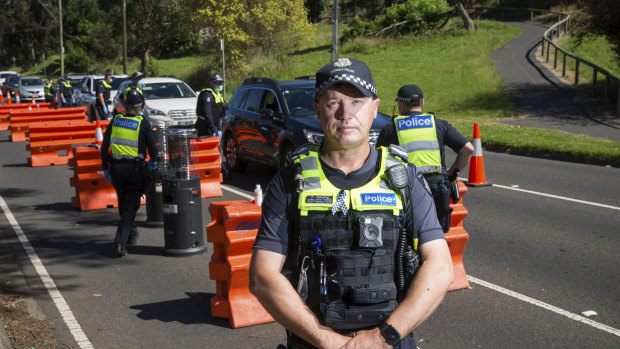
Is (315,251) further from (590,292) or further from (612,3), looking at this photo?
(612,3)

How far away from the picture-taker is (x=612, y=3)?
22953mm

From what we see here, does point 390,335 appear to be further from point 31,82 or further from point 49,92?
point 31,82

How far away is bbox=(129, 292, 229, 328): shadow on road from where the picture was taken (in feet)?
20.3

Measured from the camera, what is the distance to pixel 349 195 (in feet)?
9.14

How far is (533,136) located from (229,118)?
26.0ft

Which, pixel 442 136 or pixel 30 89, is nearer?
pixel 442 136

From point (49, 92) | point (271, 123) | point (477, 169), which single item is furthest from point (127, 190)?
point (49, 92)

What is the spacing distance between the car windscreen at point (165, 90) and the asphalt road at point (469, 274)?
9451 mm

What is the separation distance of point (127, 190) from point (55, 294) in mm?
1897

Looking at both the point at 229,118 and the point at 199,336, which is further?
the point at 229,118

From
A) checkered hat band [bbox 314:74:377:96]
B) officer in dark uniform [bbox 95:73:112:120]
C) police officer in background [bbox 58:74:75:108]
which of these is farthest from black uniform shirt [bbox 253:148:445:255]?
police officer in background [bbox 58:74:75:108]

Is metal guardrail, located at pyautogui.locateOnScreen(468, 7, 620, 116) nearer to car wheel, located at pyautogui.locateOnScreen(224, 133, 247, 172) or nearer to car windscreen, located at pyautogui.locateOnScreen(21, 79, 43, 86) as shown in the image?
car wheel, located at pyautogui.locateOnScreen(224, 133, 247, 172)

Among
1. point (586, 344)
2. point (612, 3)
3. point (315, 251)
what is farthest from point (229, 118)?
point (612, 3)

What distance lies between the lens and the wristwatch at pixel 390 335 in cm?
255
